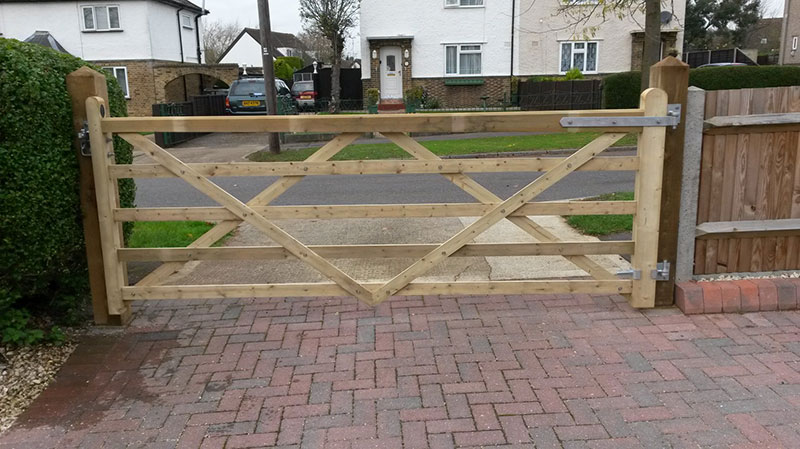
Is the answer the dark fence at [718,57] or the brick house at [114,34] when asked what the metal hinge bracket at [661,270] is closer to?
the brick house at [114,34]

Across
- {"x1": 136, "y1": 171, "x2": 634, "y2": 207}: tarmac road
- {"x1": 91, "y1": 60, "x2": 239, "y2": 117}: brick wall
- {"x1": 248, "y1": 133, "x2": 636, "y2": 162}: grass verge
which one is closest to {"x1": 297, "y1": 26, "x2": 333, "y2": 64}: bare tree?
A: {"x1": 91, "y1": 60, "x2": 239, "y2": 117}: brick wall

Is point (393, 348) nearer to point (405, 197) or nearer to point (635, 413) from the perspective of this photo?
point (635, 413)

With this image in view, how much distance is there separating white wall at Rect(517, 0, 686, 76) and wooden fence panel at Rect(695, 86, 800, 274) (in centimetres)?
2532

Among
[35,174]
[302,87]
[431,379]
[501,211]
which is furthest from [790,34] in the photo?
[35,174]

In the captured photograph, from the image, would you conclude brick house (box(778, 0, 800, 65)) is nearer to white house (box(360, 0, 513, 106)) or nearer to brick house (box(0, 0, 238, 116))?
white house (box(360, 0, 513, 106))

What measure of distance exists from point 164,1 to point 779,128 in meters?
32.2

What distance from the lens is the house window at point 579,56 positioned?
2970cm

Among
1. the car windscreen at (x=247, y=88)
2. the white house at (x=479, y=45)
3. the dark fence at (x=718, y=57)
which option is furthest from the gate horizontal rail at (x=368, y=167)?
the dark fence at (x=718, y=57)

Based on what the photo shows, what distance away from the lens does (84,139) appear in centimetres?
479

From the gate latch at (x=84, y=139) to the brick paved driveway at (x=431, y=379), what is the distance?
1374 mm

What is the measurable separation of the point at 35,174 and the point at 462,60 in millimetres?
27159

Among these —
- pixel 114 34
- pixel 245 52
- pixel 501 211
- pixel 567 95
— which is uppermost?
pixel 245 52

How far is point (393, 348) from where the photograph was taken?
4.62 metres

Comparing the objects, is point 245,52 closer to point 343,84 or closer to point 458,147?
point 343,84
